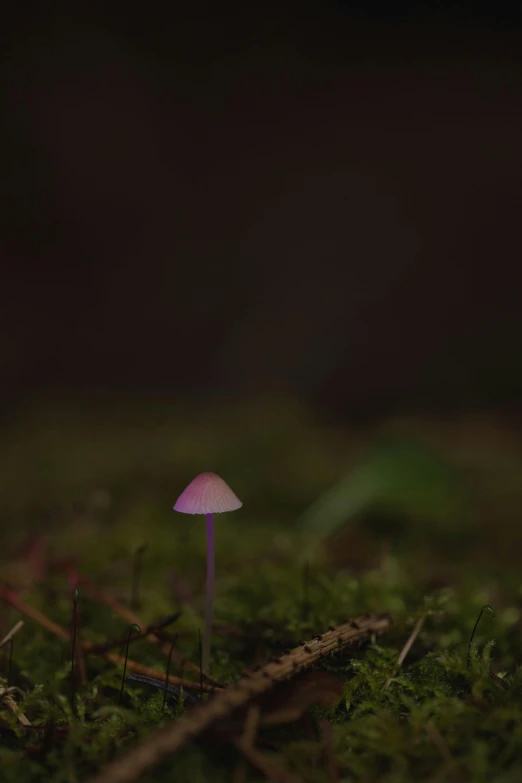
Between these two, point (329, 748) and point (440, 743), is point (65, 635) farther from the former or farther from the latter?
point (440, 743)

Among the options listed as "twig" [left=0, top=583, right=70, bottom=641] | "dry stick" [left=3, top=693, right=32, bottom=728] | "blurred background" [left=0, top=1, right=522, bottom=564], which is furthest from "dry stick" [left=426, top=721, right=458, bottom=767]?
"blurred background" [left=0, top=1, right=522, bottom=564]

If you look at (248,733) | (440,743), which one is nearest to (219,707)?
(248,733)

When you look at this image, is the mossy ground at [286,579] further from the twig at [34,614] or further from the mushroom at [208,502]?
the mushroom at [208,502]

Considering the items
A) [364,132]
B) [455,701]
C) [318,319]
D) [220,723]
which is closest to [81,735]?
[220,723]

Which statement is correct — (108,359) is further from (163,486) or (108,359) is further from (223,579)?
(223,579)

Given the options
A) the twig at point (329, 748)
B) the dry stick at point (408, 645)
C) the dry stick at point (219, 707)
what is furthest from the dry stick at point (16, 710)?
the dry stick at point (408, 645)

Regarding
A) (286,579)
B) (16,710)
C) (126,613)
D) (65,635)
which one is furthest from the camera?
(286,579)

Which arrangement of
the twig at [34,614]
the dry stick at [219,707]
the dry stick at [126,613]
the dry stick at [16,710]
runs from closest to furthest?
the dry stick at [219,707] → the dry stick at [16,710] → the dry stick at [126,613] → the twig at [34,614]
